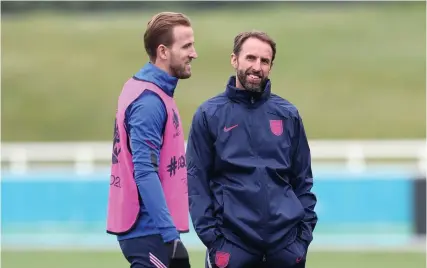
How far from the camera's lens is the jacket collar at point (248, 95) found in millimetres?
5867

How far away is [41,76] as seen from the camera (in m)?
33.0

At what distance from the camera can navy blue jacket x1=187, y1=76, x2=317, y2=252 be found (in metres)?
5.75

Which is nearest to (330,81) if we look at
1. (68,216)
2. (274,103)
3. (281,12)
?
(281,12)

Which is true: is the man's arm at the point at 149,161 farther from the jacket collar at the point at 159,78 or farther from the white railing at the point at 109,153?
the white railing at the point at 109,153

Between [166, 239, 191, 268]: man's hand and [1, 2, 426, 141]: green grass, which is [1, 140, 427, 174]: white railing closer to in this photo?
[1, 2, 426, 141]: green grass

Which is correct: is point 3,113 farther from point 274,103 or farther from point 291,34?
point 274,103

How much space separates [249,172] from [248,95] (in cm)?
40

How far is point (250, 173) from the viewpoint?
18.9 feet

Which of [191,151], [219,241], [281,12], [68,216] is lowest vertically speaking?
[68,216]

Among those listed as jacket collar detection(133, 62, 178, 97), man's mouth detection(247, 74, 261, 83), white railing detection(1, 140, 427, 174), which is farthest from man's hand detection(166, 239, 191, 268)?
white railing detection(1, 140, 427, 174)

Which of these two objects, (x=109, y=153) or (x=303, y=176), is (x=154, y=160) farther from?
(x=109, y=153)

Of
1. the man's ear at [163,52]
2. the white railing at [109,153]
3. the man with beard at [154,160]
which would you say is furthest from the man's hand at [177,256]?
the white railing at [109,153]

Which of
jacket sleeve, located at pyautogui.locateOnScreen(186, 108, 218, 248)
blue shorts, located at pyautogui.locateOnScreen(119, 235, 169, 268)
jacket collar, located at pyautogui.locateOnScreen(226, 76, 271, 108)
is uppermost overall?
jacket collar, located at pyautogui.locateOnScreen(226, 76, 271, 108)

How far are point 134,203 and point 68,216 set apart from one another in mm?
9403
